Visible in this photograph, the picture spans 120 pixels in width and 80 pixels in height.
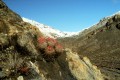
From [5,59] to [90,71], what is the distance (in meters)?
9.93

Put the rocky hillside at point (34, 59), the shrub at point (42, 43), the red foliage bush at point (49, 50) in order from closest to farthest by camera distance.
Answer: the rocky hillside at point (34, 59), the red foliage bush at point (49, 50), the shrub at point (42, 43)

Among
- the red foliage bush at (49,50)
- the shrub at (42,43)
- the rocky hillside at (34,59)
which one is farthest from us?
the shrub at (42,43)

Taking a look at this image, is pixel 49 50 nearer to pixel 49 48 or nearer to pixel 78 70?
pixel 49 48

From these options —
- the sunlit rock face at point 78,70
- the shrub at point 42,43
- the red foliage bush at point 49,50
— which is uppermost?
the shrub at point 42,43

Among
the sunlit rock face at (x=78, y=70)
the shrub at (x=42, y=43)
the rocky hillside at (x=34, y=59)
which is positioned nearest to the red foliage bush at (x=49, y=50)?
the rocky hillside at (x=34, y=59)

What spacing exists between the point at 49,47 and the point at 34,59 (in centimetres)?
209

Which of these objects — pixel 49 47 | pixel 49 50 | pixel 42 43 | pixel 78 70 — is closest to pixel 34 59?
pixel 49 50

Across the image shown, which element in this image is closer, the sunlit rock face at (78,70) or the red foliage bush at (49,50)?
the red foliage bush at (49,50)

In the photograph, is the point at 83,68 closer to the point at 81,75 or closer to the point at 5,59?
the point at 81,75

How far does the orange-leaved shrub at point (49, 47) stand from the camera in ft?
71.8

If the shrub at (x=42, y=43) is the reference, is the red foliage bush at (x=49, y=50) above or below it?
below

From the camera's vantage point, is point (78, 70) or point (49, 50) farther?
point (78, 70)

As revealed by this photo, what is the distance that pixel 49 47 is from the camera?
72.0 ft

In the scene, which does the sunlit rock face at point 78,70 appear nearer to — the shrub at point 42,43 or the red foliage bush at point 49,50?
the red foliage bush at point 49,50
